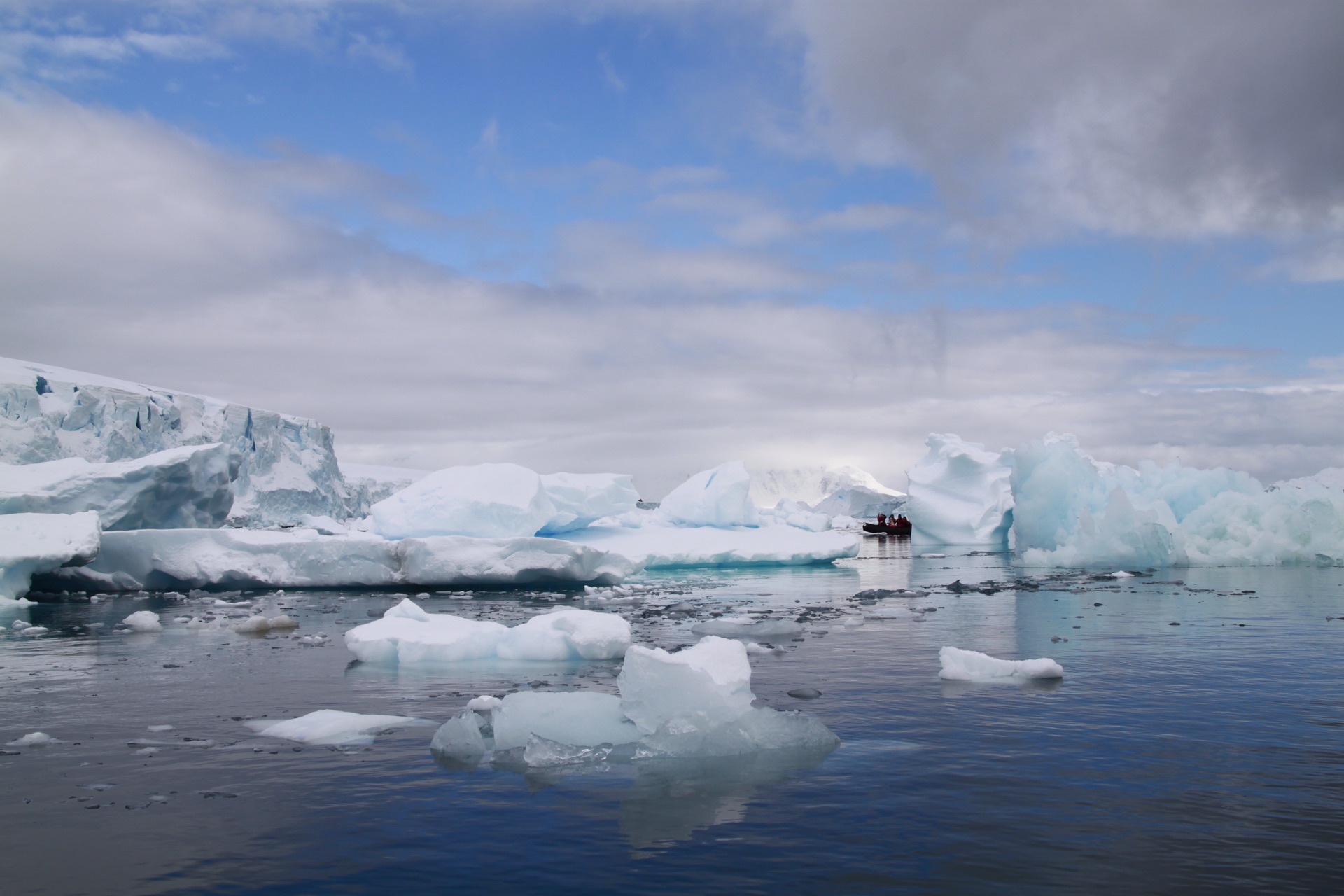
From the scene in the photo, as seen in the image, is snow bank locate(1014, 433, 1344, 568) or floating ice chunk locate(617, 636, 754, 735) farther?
snow bank locate(1014, 433, 1344, 568)

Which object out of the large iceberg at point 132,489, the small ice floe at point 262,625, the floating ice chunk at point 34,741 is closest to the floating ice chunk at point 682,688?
the floating ice chunk at point 34,741

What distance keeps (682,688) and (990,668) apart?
12.6ft

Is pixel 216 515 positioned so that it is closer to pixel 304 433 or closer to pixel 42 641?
pixel 42 641

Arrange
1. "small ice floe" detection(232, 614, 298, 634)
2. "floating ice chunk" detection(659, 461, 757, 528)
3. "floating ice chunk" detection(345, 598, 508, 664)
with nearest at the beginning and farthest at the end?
"floating ice chunk" detection(345, 598, 508, 664)
"small ice floe" detection(232, 614, 298, 634)
"floating ice chunk" detection(659, 461, 757, 528)

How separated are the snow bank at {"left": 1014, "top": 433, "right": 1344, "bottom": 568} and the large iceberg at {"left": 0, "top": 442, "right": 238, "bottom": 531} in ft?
74.6

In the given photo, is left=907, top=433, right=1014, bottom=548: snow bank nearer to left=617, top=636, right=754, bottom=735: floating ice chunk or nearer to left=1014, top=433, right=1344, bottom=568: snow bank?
left=1014, top=433, right=1344, bottom=568: snow bank

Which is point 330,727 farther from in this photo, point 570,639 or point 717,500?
point 717,500

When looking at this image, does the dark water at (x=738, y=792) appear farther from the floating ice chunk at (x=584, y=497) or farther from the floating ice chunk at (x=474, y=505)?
the floating ice chunk at (x=584, y=497)

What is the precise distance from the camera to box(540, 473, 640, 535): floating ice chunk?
27438mm

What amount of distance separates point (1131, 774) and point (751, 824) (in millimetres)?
2401

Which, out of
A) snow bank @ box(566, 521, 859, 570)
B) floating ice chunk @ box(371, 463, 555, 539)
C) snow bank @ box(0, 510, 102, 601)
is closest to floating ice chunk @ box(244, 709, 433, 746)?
snow bank @ box(0, 510, 102, 601)

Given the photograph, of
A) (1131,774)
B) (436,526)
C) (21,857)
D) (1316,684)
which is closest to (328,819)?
(21,857)

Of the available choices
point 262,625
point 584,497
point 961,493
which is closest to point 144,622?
point 262,625

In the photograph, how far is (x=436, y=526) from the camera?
23156 mm
